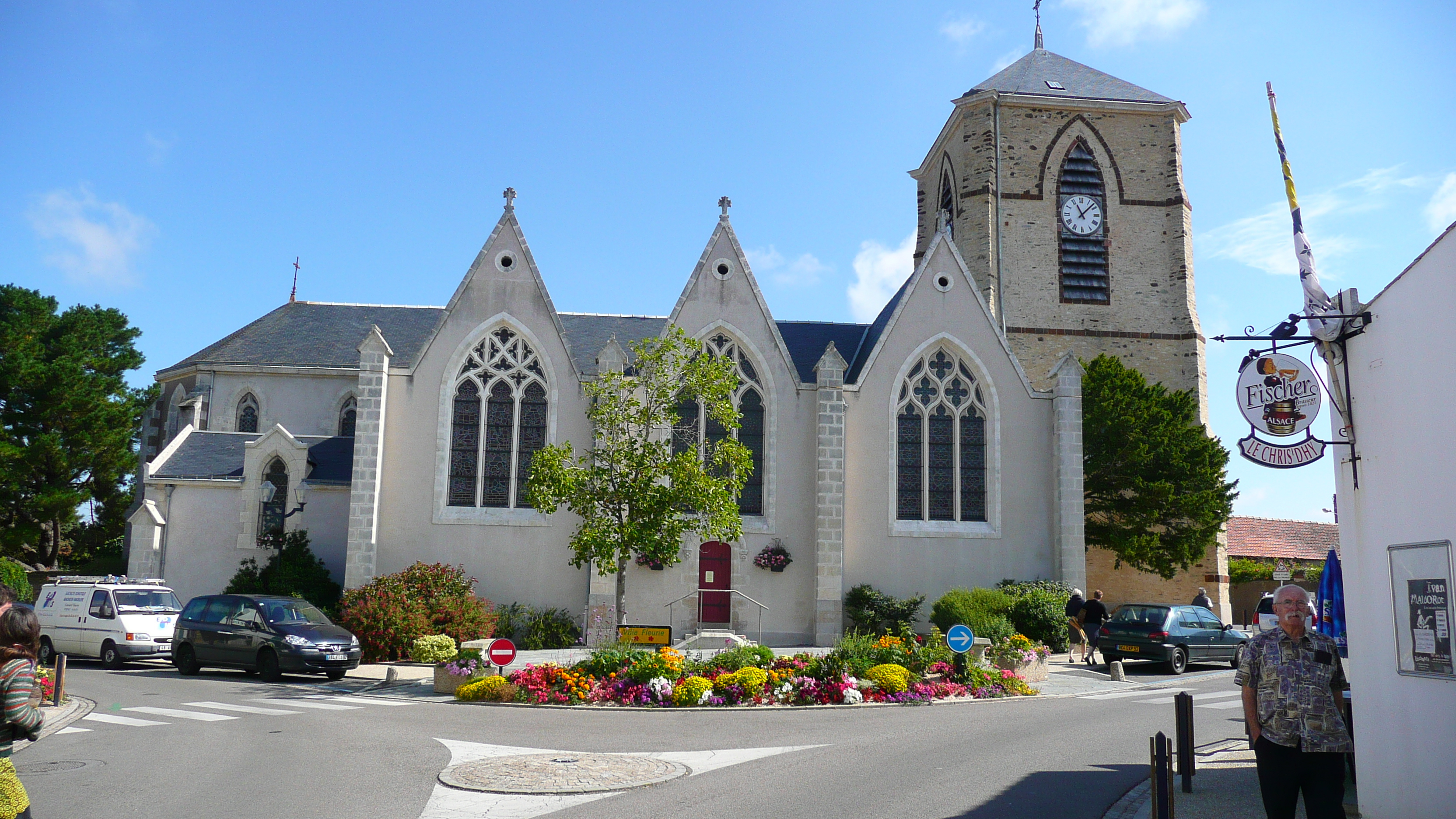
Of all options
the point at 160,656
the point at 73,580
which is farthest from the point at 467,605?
the point at 73,580

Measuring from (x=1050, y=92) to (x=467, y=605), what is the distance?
25.9 meters

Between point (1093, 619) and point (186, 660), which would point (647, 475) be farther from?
point (1093, 619)

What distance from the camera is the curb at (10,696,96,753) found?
11.2 metres

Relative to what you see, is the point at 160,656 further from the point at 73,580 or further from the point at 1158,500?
the point at 1158,500

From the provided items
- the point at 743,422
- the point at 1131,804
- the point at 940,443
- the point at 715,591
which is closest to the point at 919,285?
the point at 940,443

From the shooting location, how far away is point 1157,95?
3512cm

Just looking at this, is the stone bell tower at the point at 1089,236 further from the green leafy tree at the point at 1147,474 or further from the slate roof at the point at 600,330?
the slate roof at the point at 600,330

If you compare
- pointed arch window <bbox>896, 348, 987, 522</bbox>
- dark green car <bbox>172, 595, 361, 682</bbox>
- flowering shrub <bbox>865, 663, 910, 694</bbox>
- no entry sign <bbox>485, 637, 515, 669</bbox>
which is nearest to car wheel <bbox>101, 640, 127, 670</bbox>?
dark green car <bbox>172, 595, 361, 682</bbox>

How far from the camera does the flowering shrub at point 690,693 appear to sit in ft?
48.1

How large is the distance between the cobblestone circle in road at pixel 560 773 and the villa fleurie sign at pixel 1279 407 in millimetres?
5680

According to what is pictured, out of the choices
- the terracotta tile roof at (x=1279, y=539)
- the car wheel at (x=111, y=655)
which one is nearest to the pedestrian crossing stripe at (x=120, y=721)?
the car wheel at (x=111, y=655)

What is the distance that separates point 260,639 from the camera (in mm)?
17859

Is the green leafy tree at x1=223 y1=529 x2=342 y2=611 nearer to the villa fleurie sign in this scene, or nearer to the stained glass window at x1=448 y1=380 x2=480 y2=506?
the stained glass window at x1=448 y1=380 x2=480 y2=506

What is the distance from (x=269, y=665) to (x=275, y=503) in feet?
29.4
